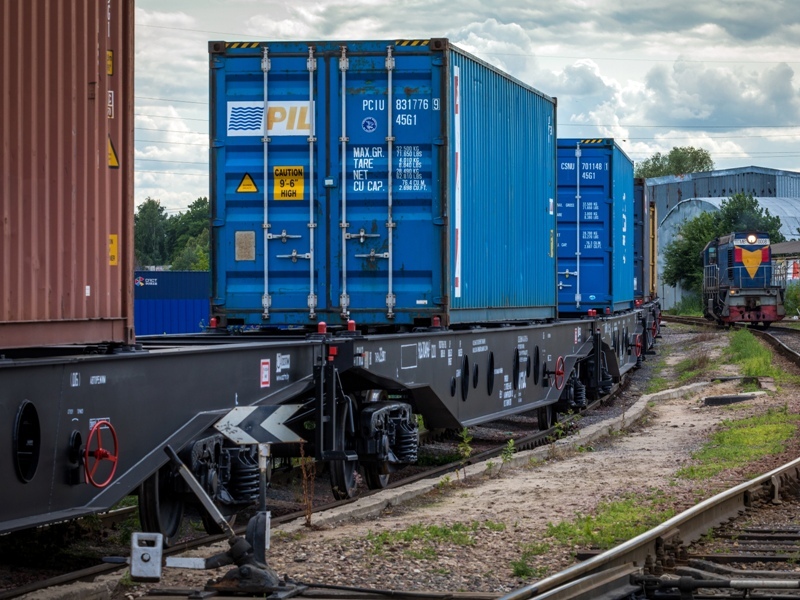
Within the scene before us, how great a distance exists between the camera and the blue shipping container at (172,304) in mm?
37281

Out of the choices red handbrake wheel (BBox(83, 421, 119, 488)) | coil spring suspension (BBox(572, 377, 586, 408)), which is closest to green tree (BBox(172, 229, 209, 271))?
coil spring suspension (BBox(572, 377, 586, 408))

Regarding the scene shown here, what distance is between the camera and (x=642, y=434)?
15344mm

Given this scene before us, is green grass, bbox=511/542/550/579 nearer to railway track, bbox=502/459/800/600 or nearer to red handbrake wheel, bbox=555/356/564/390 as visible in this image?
railway track, bbox=502/459/800/600

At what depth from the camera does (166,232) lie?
112 m

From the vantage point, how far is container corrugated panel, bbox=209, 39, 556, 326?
36.5 ft

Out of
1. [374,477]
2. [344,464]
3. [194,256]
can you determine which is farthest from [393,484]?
[194,256]

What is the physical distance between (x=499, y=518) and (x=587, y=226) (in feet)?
39.5

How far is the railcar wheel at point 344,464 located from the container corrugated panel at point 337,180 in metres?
1.63

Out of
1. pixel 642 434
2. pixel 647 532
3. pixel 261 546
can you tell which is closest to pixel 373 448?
pixel 647 532

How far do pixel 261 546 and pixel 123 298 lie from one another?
6.19 ft

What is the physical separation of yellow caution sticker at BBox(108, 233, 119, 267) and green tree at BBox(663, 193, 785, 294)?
216 feet

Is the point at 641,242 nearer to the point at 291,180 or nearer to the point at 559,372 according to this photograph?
the point at 559,372

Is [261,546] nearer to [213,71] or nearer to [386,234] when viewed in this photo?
[386,234]

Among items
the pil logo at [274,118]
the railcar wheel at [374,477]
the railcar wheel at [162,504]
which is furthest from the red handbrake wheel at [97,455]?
the pil logo at [274,118]
